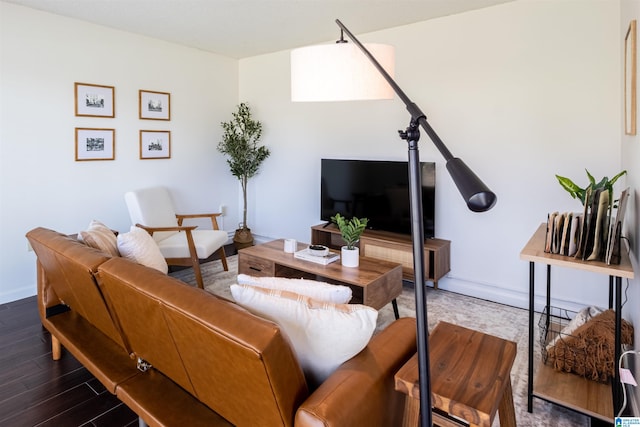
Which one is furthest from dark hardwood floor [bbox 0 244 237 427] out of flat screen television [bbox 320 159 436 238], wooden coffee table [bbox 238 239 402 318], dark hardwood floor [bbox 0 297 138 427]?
flat screen television [bbox 320 159 436 238]

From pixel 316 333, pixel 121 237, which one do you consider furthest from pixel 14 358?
pixel 316 333

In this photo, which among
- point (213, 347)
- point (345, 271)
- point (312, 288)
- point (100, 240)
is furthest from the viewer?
point (345, 271)

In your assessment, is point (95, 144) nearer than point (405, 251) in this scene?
No

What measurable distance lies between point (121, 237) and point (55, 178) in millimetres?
1965

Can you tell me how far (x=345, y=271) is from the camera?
2.81 meters

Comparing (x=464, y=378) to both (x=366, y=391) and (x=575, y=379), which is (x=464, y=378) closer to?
(x=366, y=391)

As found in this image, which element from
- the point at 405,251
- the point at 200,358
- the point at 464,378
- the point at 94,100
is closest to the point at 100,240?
the point at 200,358

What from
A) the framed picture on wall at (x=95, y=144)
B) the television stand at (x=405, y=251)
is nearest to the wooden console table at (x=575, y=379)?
the television stand at (x=405, y=251)

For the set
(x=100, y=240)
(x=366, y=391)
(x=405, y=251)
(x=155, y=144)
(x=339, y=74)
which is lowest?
(x=366, y=391)

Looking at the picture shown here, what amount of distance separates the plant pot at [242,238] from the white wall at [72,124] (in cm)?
61

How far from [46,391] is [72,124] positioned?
8.18ft

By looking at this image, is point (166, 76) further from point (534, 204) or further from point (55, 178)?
point (534, 204)

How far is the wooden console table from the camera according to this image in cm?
158

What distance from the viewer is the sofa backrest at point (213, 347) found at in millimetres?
990
